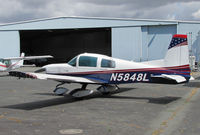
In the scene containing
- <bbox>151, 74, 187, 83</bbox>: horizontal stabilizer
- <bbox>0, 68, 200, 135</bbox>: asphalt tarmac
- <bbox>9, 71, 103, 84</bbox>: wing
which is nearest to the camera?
<bbox>0, 68, 200, 135</bbox>: asphalt tarmac

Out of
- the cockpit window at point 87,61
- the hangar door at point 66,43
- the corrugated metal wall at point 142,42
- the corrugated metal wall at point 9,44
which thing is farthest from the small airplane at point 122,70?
the hangar door at point 66,43

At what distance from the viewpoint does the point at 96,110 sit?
802 centimetres

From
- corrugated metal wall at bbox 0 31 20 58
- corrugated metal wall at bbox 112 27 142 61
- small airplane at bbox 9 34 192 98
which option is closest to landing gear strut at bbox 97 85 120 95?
small airplane at bbox 9 34 192 98

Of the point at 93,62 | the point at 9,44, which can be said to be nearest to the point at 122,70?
the point at 93,62

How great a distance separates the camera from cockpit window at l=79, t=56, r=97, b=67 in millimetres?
10516

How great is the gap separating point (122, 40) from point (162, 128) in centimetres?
3111

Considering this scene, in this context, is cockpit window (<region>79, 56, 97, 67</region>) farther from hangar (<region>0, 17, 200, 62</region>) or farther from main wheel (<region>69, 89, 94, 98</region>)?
hangar (<region>0, 17, 200, 62</region>)

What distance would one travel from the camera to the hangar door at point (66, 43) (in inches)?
2196

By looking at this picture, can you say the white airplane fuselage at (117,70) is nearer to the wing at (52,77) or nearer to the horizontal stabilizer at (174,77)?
the horizontal stabilizer at (174,77)

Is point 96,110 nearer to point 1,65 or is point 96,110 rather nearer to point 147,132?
point 147,132

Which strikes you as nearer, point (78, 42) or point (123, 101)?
point (123, 101)

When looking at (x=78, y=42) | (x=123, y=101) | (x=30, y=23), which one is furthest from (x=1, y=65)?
(x=78, y=42)

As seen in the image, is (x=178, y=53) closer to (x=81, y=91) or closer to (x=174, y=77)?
(x=174, y=77)

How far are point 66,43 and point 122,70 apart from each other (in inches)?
2097
